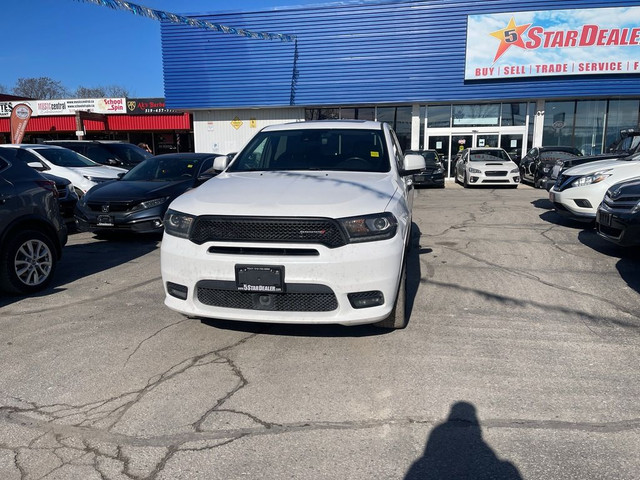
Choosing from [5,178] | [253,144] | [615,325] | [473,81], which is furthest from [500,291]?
[473,81]

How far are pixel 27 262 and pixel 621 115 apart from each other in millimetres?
22826

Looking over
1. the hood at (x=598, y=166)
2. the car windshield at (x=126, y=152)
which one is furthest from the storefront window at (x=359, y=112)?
the hood at (x=598, y=166)

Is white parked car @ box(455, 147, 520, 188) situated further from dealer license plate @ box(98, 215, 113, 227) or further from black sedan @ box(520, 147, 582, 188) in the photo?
dealer license plate @ box(98, 215, 113, 227)

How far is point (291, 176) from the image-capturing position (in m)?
4.43

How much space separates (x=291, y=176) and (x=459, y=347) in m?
2.10

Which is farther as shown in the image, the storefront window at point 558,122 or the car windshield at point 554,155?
the storefront window at point 558,122

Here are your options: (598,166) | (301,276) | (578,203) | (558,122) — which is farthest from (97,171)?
(558,122)

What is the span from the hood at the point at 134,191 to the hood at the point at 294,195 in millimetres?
3737

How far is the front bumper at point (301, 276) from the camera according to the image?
3354 mm

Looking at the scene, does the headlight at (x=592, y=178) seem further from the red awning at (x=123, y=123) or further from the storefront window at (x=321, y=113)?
the red awning at (x=123, y=123)

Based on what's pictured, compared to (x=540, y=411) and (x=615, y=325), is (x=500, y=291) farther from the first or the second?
(x=540, y=411)

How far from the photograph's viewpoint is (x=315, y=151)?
16.6 feet

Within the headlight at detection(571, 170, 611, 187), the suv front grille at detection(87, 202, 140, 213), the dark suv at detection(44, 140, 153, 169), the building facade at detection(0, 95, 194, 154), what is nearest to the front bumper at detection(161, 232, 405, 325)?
the suv front grille at detection(87, 202, 140, 213)

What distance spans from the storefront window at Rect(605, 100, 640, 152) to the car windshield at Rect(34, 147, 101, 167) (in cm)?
2020
